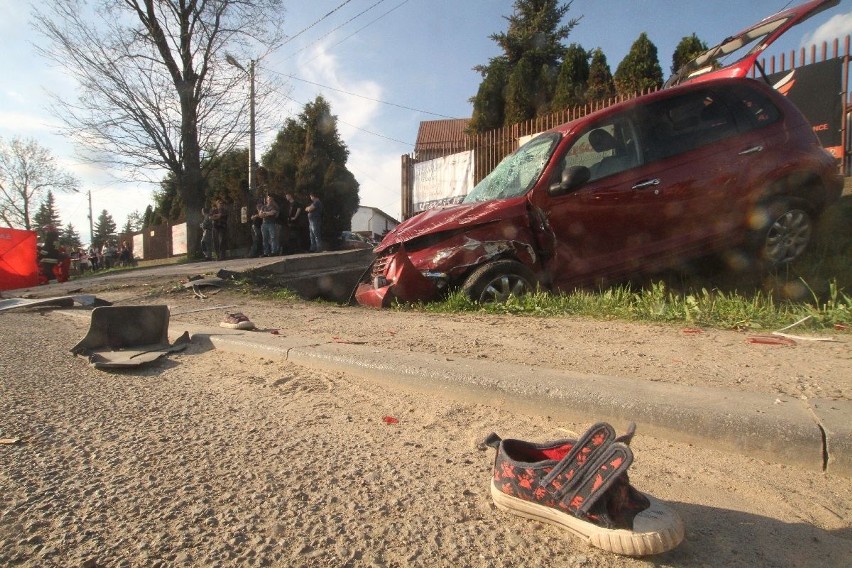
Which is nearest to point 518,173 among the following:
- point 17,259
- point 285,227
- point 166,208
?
point 285,227

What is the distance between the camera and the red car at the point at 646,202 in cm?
505

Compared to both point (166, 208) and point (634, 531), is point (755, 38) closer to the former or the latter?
point (634, 531)

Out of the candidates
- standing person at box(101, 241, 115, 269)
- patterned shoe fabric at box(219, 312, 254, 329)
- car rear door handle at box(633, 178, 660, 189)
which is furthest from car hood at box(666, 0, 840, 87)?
standing person at box(101, 241, 115, 269)

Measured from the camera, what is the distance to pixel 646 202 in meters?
5.05

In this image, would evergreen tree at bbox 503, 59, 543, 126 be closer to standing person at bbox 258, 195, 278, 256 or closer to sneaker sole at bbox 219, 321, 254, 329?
standing person at bbox 258, 195, 278, 256

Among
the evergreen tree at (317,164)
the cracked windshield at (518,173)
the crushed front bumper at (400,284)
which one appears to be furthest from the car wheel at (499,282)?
the evergreen tree at (317,164)

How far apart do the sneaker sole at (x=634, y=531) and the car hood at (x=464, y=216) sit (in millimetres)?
3612

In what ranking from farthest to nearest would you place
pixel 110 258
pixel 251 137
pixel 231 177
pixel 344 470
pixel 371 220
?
pixel 371 220
pixel 110 258
pixel 231 177
pixel 251 137
pixel 344 470

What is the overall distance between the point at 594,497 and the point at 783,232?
4836 millimetres

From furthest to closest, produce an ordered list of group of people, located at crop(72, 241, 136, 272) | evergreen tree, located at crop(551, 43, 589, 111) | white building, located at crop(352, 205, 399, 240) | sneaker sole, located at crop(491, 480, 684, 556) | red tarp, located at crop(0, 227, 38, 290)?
white building, located at crop(352, 205, 399, 240) → group of people, located at crop(72, 241, 136, 272) → evergreen tree, located at crop(551, 43, 589, 111) → red tarp, located at crop(0, 227, 38, 290) → sneaker sole, located at crop(491, 480, 684, 556)

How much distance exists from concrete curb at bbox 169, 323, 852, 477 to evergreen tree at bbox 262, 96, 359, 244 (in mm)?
16777

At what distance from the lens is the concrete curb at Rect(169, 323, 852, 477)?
1.98 m

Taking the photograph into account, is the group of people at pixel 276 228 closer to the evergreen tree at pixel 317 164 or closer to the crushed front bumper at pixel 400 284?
the evergreen tree at pixel 317 164

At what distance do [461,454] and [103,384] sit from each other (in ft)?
8.13
